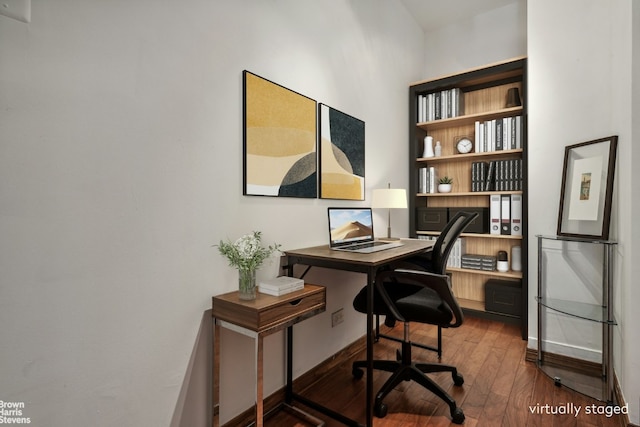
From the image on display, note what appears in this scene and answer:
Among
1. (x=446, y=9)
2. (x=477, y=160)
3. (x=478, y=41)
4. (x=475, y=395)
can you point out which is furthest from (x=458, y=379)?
(x=446, y=9)

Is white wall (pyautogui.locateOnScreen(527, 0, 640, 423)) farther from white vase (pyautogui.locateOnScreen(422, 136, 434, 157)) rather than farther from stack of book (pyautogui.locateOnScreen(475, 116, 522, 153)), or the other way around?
white vase (pyautogui.locateOnScreen(422, 136, 434, 157))

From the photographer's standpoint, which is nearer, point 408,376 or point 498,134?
point 408,376

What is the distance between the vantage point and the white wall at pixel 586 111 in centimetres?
155

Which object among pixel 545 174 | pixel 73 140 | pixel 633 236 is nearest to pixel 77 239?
pixel 73 140

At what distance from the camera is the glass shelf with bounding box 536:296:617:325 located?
1.88m

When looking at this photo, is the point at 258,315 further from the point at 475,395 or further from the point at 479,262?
the point at 479,262

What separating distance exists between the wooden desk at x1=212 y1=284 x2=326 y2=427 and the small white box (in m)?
0.02

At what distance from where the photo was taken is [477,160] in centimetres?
321

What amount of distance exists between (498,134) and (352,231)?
1.80m

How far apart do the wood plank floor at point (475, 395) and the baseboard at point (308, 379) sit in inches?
1.6

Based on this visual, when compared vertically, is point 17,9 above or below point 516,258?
above

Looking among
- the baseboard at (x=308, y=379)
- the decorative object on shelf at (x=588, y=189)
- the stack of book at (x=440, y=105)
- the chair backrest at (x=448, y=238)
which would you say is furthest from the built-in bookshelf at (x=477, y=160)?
the baseboard at (x=308, y=379)

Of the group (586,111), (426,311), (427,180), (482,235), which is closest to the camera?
(426,311)

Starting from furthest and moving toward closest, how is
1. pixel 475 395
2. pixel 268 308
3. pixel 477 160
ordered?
1. pixel 477 160
2. pixel 475 395
3. pixel 268 308
